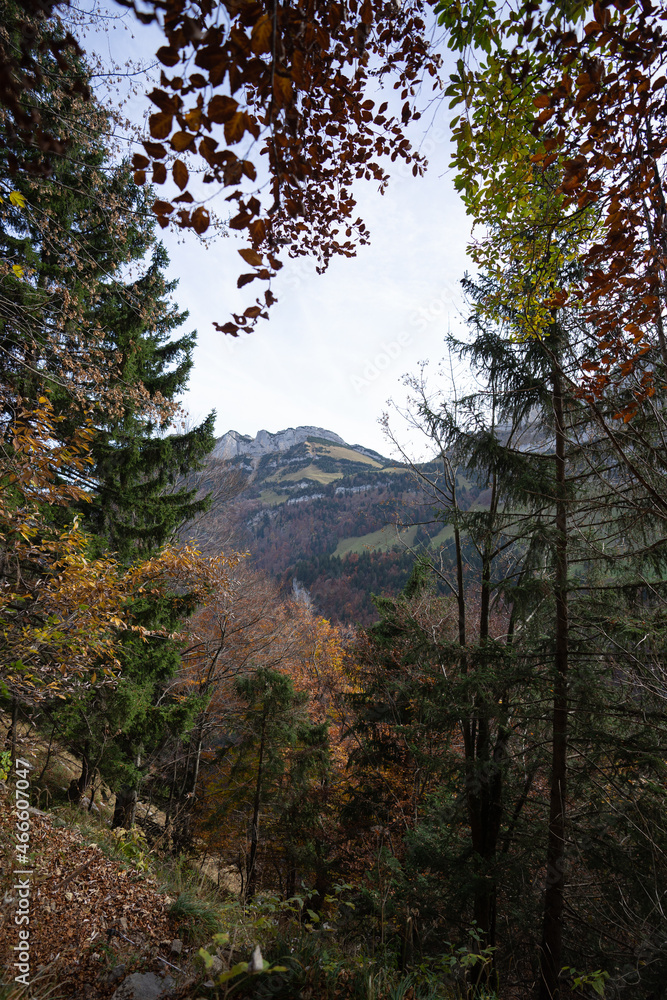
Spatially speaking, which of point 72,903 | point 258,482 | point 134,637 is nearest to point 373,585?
point 134,637

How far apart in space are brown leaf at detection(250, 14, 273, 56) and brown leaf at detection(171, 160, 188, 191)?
0.42m

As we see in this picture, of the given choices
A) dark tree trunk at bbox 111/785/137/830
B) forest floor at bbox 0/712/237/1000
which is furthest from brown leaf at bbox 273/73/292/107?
dark tree trunk at bbox 111/785/137/830

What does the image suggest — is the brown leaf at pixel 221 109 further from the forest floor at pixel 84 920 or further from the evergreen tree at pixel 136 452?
the evergreen tree at pixel 136 452

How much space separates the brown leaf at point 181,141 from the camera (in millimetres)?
1415

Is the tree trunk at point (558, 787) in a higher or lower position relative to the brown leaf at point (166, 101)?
lower

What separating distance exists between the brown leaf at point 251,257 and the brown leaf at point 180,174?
0.93 ft

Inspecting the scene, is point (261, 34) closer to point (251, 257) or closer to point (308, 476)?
point (251, 257)

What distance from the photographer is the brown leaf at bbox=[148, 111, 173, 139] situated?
1415 millimetres

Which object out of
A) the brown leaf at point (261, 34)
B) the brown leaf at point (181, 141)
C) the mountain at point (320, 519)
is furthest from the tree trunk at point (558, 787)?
the brown leaf at point (181, 141)

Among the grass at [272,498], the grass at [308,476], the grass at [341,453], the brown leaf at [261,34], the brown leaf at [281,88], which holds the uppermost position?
the grass at [341,453]

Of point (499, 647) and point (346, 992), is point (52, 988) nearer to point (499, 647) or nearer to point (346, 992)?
point (346, 992)

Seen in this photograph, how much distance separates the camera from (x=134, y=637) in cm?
773

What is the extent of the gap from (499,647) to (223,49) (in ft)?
21.4

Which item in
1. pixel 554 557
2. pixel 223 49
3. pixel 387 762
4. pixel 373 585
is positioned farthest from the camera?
pixel 373 585
